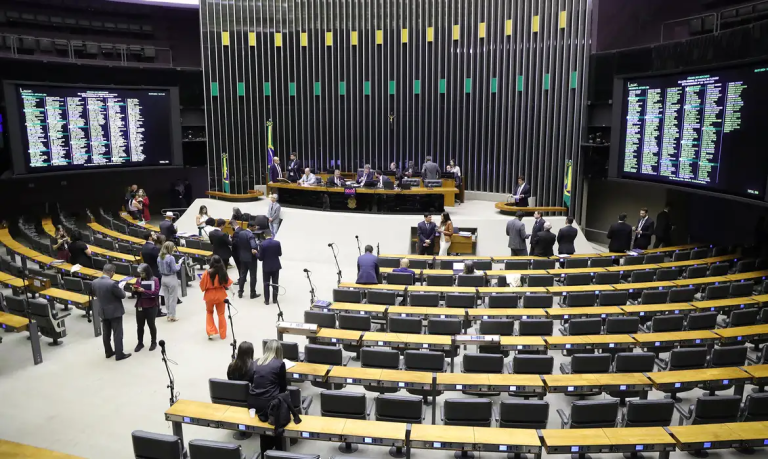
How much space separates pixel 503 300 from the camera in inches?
332

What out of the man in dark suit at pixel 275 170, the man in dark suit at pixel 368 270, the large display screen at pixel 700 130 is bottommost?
the man in dark suit at pixel 368 270

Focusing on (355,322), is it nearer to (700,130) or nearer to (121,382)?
(121,382)

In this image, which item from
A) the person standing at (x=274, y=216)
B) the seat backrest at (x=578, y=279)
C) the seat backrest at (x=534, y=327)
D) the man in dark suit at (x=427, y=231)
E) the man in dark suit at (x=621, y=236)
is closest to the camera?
the seat backrest at (x=534, y=327)

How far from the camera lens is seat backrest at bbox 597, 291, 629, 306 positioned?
27.8 ft

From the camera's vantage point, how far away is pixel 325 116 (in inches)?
773

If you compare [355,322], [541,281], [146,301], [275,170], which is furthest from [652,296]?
[275,170]

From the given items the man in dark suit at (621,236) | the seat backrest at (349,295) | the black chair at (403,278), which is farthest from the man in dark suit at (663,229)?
the seat backrest at (349,295)

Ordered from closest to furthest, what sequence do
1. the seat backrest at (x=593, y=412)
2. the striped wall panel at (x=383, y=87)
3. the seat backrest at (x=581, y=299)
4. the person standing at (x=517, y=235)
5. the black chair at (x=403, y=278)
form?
the seat backrest at (x=593, y=412) < the seat backrest at (x=581, y=299) < the black chair at (x=403, y=278) < the person standing at (x=517, y=235) < the striped wall panel at (x=383, y=87)

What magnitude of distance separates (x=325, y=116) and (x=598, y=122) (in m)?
9.28

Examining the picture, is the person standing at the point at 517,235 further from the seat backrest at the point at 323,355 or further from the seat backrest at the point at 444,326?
the seat backrest at the point at 323,355

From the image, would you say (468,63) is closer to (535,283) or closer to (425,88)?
(425,88)

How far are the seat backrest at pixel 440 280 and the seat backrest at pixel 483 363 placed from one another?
3.16 metres

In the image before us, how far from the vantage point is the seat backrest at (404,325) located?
7.32 m

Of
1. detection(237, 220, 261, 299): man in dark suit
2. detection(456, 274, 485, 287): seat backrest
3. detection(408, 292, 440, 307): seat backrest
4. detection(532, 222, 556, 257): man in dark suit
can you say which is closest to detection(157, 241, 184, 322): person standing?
detection(237, 220, 261, 299): man in dark suit
